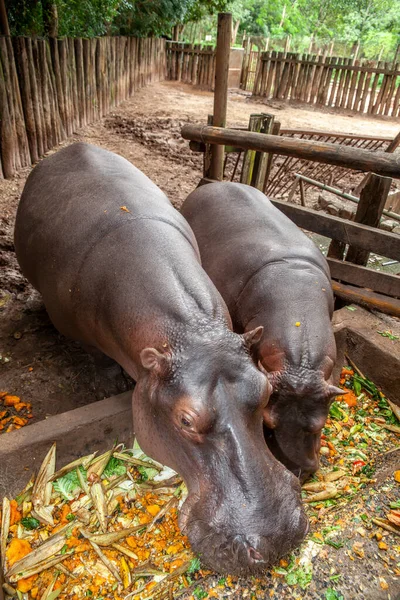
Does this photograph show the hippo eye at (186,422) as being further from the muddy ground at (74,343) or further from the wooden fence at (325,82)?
the wooden fence at (325,82)

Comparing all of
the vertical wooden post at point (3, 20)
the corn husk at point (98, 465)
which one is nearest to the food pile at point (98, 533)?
the corn husk at point (98, 465)

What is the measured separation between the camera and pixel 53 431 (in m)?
2.56

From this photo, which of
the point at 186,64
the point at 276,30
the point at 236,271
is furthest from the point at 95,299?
the point at 276,30

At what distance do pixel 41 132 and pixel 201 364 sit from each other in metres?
7.05

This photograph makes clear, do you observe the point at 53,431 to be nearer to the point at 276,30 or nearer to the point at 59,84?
the point at 59,84

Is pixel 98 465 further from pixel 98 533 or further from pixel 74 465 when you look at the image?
pixel 98 533

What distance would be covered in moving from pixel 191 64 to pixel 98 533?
18307 millimetres

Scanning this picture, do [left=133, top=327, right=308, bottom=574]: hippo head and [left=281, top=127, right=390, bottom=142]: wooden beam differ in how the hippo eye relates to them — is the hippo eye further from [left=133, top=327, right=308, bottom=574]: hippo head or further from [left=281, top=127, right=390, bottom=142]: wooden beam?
[left=281, top=127, right=390, bottom=142]: wooden beam

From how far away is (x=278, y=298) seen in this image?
294cm

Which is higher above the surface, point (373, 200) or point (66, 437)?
point (373, 200)

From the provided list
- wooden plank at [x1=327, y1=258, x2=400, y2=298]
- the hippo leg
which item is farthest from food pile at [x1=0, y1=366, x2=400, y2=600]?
wooden plank at [x1=327, y1=258, x2=400, y2=298]

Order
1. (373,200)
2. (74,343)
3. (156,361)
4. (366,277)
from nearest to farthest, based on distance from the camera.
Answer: (156,361)
(74,343)
(373,200)
(366,277)

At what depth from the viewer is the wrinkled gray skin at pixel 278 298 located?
8.06 ft

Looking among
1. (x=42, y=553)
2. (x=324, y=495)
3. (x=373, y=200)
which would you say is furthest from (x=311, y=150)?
(x=42, y=553)
